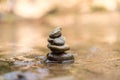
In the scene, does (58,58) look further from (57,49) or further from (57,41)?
(57,41)

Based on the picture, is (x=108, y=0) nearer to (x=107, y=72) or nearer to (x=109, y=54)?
(x=109, y=54)

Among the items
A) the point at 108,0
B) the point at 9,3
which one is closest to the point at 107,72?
the point at 9,3

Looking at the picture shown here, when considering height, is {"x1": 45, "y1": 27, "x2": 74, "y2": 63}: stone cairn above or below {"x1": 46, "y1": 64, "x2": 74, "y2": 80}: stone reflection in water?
above

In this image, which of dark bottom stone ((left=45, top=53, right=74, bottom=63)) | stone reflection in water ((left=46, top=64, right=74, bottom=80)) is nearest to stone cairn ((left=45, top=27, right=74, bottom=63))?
dark bottom stone ((left=45, top=53, right=74, bottom=63))

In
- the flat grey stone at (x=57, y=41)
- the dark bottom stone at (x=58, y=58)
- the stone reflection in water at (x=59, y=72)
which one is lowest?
the stone reflection in water at (x=59, y=72)

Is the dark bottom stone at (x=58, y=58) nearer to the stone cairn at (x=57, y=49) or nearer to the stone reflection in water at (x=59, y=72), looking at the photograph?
the stone cairn at (x=57, y=49)

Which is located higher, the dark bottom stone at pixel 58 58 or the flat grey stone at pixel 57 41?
the flat grey stone at pixel 57 41

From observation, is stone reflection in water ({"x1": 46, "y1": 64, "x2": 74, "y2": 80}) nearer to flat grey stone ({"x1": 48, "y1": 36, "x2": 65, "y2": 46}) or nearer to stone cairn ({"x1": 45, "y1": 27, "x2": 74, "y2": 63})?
stone cairn ({"x1": 45, "y1": 27, "x2": 74, "y2": 63})

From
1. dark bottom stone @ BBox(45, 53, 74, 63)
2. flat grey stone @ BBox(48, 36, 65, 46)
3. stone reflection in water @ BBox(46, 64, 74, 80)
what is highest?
flat grey stone @ BBox(48, 36, 65, 46)

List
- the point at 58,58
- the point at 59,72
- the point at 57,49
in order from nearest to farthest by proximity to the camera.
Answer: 1. the point at 59,72
2. the point at 57,49
3. the point at 58,58

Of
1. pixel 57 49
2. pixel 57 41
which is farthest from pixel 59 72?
pixel 57 41

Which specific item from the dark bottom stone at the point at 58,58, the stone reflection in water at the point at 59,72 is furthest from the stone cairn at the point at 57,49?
the stone reflection in water at the point at 59,72

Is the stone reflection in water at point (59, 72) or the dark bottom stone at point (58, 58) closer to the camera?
the stone reflection in water at point (59, 72)
